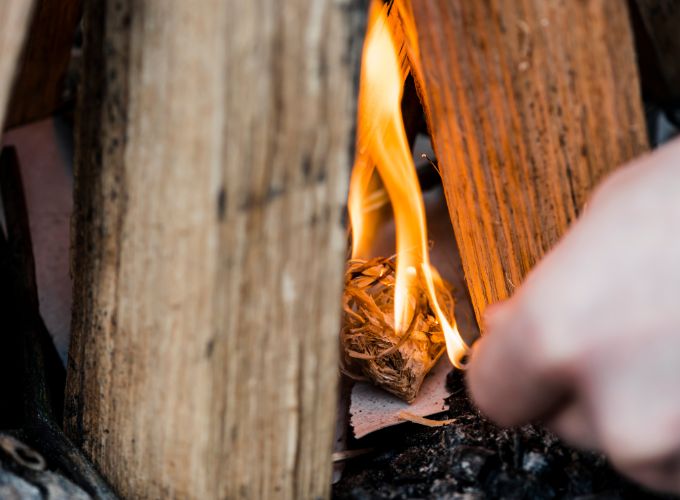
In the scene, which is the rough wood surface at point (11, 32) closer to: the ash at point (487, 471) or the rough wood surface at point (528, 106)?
the rough wood surface at point (528, 106)

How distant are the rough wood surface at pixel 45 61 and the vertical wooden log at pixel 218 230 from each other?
96 cm

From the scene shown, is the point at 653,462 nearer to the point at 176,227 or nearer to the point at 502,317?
the point at 502,317

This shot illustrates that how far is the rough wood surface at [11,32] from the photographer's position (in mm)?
952

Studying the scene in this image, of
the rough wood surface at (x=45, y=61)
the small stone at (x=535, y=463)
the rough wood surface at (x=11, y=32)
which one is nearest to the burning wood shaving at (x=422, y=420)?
the small stone at (x=535, y=463)

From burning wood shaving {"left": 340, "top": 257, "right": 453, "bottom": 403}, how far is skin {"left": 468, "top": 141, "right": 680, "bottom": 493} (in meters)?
0.66

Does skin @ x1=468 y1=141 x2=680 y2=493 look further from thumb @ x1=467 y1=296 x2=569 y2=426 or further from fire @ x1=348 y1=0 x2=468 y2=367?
fire @ x1=348 y1=0 x2=468 y2=367

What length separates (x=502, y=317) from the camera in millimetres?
1001

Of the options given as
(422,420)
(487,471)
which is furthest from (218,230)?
(422,420)

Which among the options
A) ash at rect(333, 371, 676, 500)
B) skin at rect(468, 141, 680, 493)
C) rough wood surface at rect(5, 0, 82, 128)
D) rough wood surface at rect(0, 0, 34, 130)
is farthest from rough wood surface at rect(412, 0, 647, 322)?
rough wood surface at rect(5, 0, 82, 128)

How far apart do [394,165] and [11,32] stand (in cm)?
86

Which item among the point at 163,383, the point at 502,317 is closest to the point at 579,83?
the point at 502,317

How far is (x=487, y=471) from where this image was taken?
1252mm

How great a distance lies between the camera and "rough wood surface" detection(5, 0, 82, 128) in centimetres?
195

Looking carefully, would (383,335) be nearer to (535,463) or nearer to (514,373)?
(535,463)
